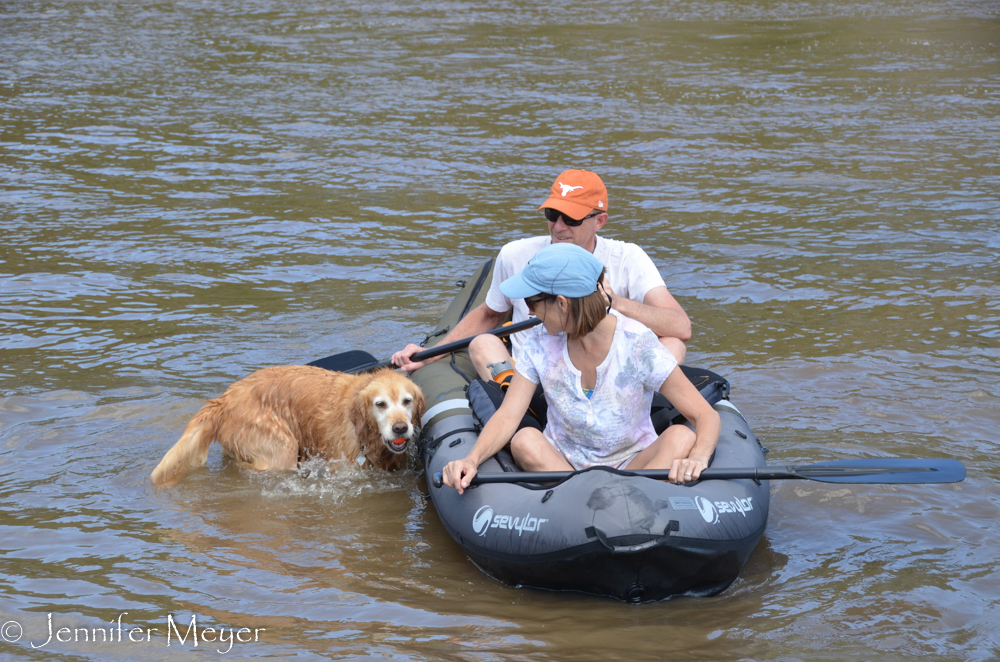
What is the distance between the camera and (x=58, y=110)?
52.1ft

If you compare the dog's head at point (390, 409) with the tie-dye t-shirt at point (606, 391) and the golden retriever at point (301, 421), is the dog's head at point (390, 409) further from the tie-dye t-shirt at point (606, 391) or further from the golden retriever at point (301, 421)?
the tie-dye t-shirt at point (606, 391)

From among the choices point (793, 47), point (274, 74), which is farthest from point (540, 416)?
point (793, 47)

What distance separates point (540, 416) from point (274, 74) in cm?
1497

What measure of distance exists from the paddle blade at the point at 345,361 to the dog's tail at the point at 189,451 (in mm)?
1132

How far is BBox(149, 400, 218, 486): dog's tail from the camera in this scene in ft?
18.7

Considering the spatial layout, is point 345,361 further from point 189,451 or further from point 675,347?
point 675,347

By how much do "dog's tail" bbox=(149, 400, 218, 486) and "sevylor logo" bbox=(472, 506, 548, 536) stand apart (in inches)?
78.4

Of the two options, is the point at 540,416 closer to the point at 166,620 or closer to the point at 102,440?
the point at 166,620

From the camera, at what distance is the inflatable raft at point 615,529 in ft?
13.8

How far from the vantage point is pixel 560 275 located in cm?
439

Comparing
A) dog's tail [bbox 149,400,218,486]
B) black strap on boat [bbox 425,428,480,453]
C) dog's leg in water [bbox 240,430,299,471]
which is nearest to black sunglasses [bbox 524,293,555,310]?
black strap on boat [bbox 425,428,480,453]

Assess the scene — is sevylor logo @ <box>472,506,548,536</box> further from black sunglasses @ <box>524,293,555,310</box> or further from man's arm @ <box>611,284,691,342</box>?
man's arm @ <box>611,284,691,342</box>

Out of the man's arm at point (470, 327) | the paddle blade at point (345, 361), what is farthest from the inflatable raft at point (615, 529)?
the paddle blade at point (345, 361)
